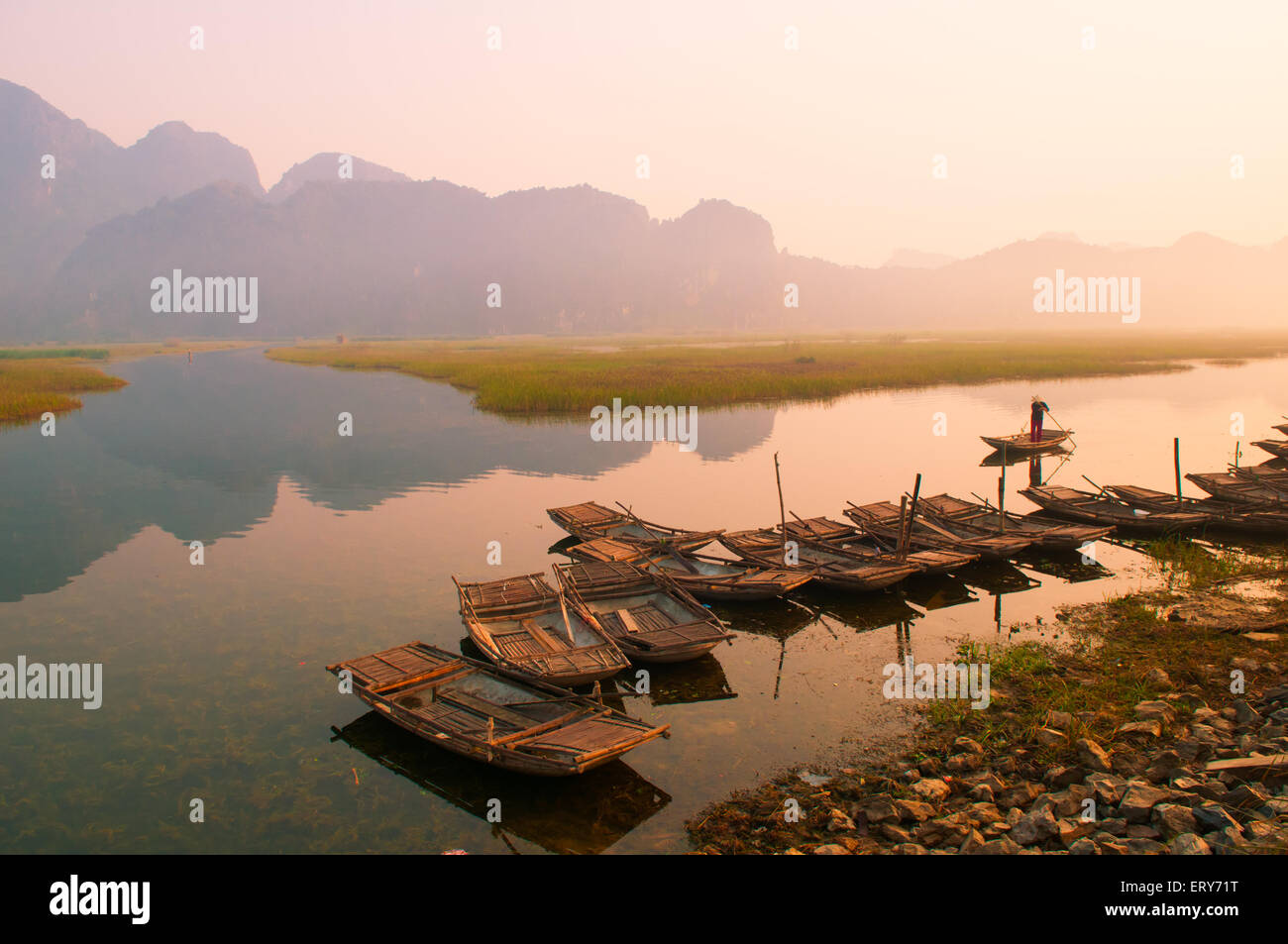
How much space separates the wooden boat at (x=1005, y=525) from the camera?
64.8 ft

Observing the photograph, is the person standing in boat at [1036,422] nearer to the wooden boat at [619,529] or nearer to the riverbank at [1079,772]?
the wooden boat at [619,529]

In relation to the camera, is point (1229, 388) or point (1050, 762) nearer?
point (1050, 762)

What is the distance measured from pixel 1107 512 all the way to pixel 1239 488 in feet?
19.0

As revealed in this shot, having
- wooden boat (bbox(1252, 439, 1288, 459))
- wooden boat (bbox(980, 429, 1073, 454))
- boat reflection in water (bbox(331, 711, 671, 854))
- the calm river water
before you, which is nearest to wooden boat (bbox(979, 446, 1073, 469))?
wooden boat (bbox(980, 429, 1073, 454))

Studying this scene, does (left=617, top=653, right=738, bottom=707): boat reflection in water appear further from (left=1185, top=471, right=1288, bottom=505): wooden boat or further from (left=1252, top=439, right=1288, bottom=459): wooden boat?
(left=1252, top=439, right=1288, bottom=459): wooden boat

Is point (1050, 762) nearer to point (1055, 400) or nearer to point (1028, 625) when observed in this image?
point (1028, 625)

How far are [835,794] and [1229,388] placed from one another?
2739 inches

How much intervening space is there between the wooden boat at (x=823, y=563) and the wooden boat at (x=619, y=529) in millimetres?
889

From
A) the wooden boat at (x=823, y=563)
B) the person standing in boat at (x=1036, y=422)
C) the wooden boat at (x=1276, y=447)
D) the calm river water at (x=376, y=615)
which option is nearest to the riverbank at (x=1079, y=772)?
the calm river water at (x=376, y=615)

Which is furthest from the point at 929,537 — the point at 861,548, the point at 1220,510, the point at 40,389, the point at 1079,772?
the point at 40,389

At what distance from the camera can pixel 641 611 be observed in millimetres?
16078
